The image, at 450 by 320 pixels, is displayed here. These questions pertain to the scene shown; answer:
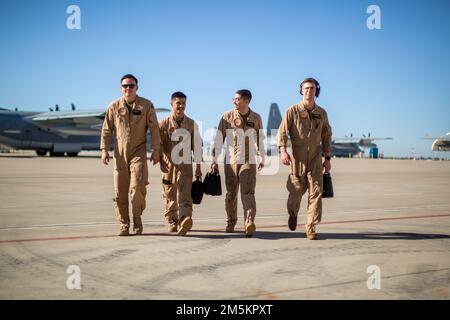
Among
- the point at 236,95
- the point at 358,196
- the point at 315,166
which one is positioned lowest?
the point at 358,196

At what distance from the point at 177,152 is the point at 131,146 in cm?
75

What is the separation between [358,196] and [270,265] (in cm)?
947

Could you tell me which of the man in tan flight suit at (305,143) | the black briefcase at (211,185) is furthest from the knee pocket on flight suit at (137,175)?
the man in tan flight suit at (305,143)

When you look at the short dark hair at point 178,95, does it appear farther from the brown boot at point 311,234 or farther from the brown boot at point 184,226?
the brown boot at point 311,234

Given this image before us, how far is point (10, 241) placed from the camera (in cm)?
627

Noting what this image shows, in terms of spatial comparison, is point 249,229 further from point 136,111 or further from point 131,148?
point 136,111

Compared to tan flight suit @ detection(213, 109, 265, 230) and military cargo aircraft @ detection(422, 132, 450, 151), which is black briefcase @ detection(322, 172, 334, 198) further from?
military cargo aircraft @ detection(422, 132, 450, 151)

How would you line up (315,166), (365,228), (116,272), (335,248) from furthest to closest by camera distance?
(365,228) → (315,166) → (335,248) → (116,272)

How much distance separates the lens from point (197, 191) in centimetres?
750

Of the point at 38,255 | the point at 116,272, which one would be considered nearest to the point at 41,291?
the point at 116,272

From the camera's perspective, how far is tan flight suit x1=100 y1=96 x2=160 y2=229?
721 centimetres

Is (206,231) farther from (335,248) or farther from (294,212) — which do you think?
A: (335,248)

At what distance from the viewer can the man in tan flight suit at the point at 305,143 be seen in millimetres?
7246

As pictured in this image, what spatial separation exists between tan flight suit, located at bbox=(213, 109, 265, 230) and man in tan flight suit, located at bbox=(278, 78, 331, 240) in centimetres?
41
